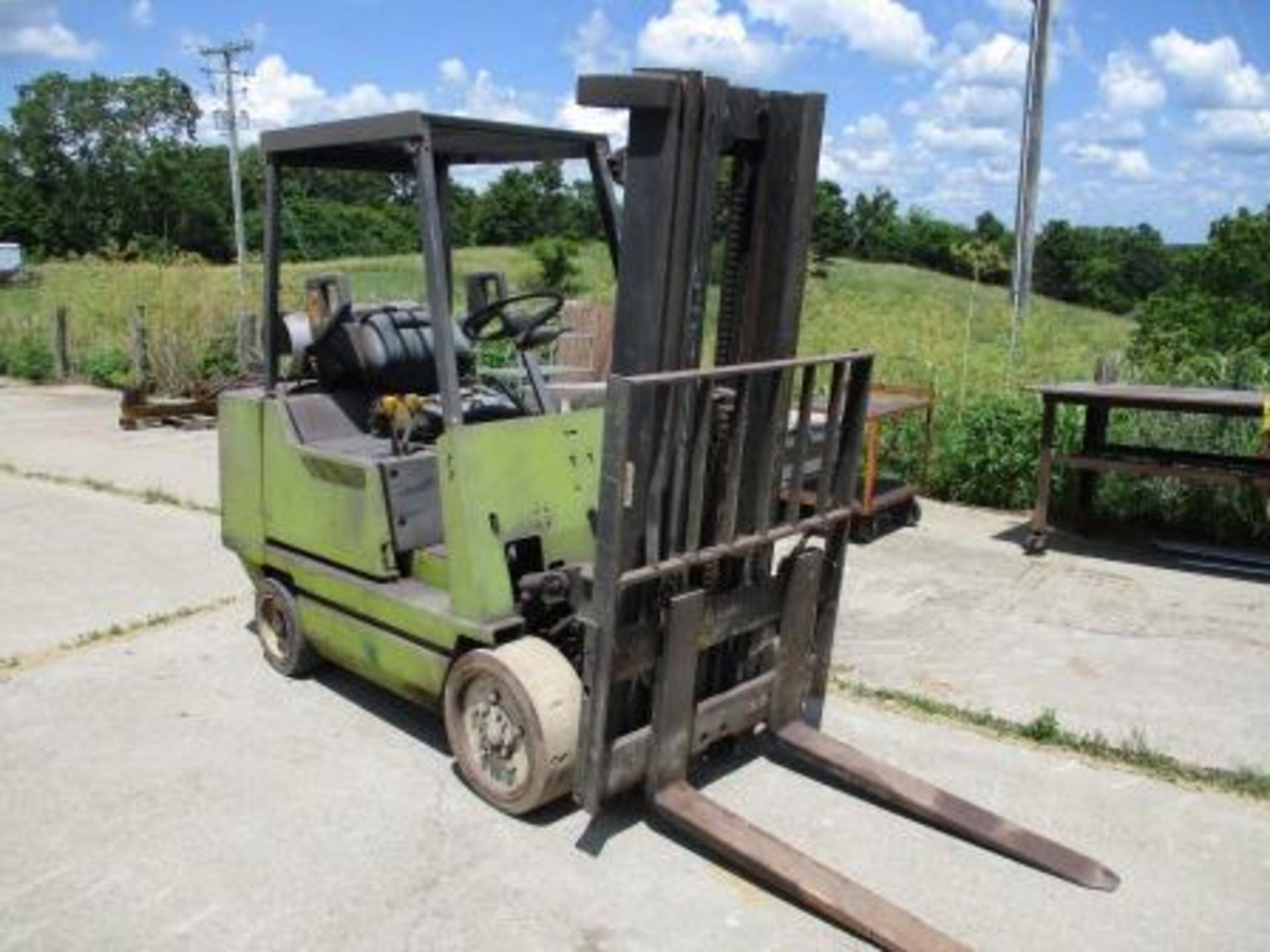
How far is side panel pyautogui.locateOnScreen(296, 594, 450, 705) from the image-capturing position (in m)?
4.56

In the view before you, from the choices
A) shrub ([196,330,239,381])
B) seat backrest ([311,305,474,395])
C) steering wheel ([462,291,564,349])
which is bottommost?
shrub ([196,330,239,381])

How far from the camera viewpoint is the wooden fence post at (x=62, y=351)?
57.7ft

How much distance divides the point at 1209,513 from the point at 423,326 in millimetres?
6240

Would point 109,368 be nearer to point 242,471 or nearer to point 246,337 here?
point 246,337

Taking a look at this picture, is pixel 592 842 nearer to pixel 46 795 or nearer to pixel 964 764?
pixel 964 764

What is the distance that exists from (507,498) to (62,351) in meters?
15.7

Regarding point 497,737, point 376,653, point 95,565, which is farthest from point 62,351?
point 497,737

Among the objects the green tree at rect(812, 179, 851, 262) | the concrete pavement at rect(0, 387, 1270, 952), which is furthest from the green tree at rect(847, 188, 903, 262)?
the concrete pavement at rect(0, 387, 1270, 952)

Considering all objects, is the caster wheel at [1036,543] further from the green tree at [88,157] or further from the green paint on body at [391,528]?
the green tree at [88,157]

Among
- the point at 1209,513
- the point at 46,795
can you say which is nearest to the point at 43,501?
the point at 46,795

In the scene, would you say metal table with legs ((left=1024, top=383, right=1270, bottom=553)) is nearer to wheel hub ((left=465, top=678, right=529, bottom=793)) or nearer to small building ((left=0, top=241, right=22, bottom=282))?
wheel hub ((left=465, top=678, right=529, bottom=793))

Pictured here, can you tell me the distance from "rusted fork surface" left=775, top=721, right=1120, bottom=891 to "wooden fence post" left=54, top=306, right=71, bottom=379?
16113 mm

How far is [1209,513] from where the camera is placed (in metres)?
8.66

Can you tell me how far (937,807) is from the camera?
4.18m
